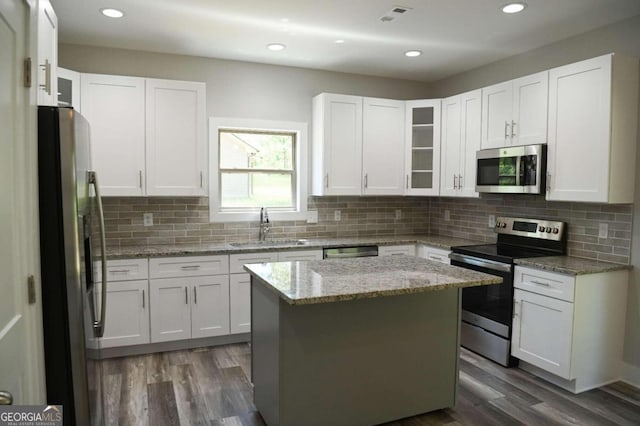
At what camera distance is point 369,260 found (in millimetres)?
3078

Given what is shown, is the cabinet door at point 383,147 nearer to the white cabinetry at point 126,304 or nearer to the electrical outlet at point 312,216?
the electrical outlet at point 312,216

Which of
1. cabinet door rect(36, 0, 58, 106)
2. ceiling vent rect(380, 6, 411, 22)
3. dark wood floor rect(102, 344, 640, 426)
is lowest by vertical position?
dark wood floor rect(102, 344, 640, 426)

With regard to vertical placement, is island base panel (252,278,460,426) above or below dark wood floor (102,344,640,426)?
above

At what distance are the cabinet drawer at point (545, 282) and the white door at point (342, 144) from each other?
1.84 meters

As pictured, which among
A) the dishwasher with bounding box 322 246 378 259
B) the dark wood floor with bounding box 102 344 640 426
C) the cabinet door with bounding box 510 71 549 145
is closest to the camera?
the dark wood floor with bounding box 102 344 640 426

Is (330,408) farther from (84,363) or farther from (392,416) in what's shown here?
(84,363)

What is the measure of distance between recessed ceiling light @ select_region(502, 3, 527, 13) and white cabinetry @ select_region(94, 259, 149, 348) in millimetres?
3342

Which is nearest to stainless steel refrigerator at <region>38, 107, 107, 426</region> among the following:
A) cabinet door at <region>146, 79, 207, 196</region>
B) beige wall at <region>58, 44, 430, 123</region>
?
cabinet door at <region>146, 79, 207, 196</region>

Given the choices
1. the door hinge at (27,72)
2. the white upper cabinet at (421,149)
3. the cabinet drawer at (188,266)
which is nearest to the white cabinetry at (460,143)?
the white upper cabinet at (421,149)

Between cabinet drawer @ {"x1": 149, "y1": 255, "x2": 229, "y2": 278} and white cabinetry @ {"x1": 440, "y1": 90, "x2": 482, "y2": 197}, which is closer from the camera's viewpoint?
cabinet drawer @ {"x1": 149, "y1": 255, "x2": 229, "y2": 278}

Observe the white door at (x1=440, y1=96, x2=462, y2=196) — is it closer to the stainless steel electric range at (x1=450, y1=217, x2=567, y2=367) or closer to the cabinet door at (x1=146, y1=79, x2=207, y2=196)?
the stainless steel electric range at (x1=450, y1=217, x2=567, y2=367)

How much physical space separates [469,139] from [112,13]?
3218mm

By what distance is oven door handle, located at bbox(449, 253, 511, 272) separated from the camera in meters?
3.50

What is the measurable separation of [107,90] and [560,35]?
149 inches
